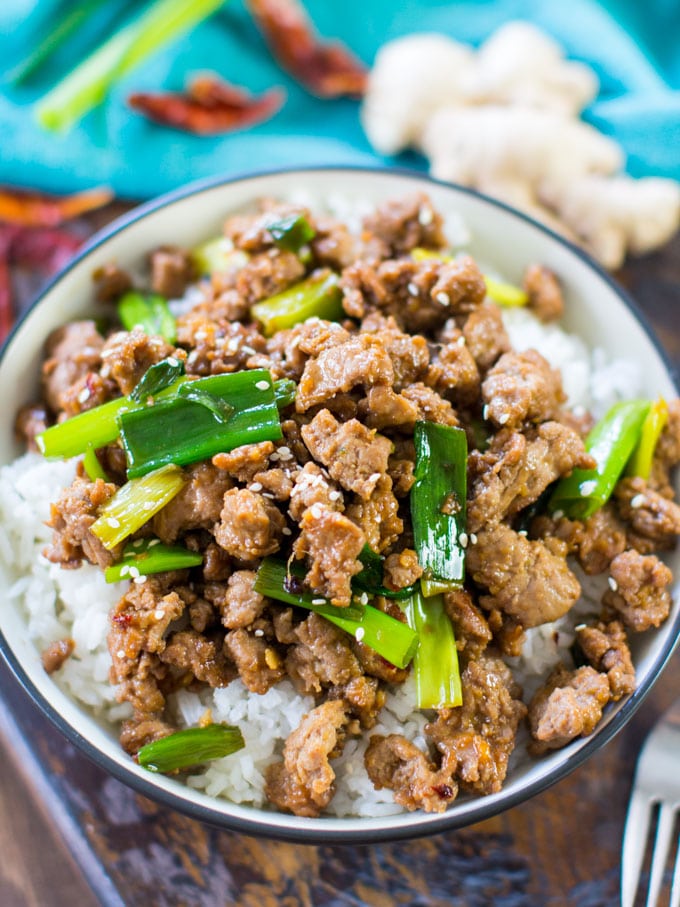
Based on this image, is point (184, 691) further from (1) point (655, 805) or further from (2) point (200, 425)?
(1) point (655, 805)

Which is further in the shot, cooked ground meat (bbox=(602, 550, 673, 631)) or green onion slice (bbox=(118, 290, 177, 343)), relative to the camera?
green onion slice (bbox=(118, 290, 177, 343))

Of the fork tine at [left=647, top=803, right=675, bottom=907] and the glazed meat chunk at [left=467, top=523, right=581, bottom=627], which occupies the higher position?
the glazed meat chunk at [left=467, top=523, right=581, bottom=627]

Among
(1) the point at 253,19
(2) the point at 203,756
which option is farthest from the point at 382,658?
(1) the point at 253,19

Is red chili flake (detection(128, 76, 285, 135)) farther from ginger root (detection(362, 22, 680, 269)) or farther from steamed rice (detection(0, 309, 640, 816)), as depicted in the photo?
steamed rice (detection(0, 309, 640, 816))

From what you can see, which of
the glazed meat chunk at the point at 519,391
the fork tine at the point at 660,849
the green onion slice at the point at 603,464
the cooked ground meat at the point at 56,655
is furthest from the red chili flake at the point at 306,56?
the fork tine at the point at 660,849

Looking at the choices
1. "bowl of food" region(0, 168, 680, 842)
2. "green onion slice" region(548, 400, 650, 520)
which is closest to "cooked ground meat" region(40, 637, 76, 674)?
"bowl of food" region(0, 168, 680, 842)

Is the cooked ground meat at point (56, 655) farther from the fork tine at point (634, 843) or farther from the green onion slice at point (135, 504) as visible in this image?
the fork tine at point (634, 843)
